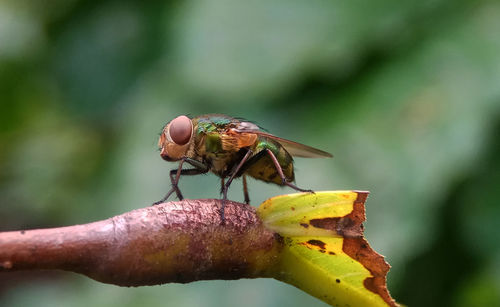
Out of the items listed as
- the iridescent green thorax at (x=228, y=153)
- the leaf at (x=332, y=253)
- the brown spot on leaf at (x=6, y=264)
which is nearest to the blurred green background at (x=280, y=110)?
the iridescent green thorax at (x=228, y=153)

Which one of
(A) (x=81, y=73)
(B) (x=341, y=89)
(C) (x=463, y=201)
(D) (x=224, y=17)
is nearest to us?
(C) (x=463, y=201)

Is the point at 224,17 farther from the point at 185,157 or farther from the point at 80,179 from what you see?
the point at 185,157

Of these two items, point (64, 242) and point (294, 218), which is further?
Answer: point (294, 218)

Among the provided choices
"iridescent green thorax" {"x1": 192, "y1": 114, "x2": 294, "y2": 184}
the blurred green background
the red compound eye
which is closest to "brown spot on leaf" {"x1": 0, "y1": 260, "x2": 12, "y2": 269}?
the red compound eye

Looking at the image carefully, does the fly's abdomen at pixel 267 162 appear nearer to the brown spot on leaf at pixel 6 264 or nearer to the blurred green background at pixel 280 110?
the blurred green background at pixel 280 110

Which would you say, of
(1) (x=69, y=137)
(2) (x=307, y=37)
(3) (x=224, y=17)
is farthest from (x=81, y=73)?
(2) (x=307, y=37)

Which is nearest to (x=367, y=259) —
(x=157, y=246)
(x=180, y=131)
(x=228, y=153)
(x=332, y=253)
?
(x=332, y=253)

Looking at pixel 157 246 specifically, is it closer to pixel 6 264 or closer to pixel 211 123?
pixel 6 264
